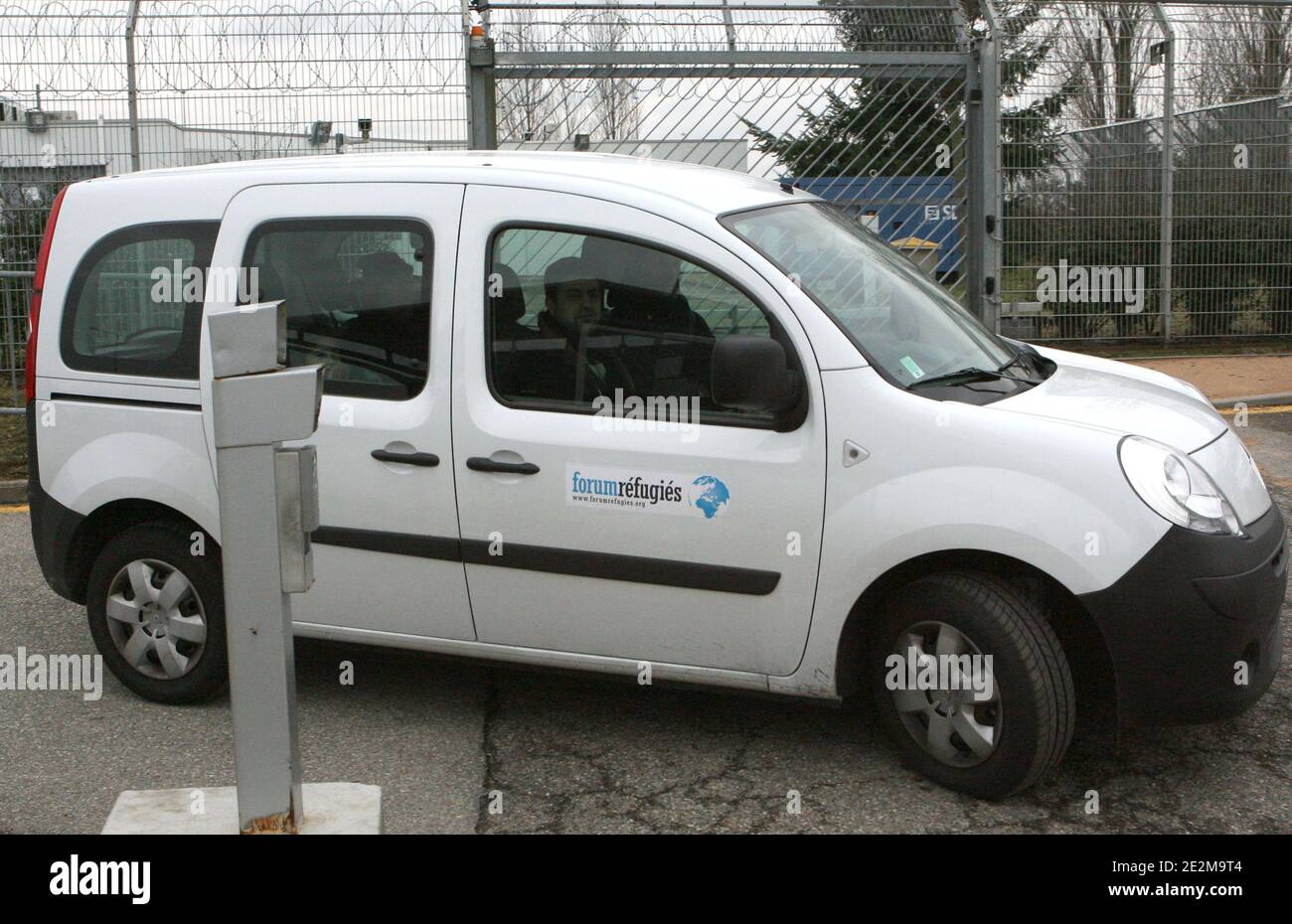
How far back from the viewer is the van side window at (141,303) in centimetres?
458

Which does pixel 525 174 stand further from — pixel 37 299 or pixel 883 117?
pixel 883 117

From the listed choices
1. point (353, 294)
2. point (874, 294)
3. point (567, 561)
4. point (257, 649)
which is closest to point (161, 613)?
point (353, 294)

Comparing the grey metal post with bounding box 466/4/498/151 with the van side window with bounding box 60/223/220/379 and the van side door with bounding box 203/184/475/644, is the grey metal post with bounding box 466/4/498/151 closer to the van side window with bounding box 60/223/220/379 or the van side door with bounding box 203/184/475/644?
the van side window with bounding box 60/223/220/379

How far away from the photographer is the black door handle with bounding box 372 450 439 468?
4.24 metres

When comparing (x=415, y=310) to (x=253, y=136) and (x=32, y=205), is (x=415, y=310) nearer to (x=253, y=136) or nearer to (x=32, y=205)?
(x=253, y=136)

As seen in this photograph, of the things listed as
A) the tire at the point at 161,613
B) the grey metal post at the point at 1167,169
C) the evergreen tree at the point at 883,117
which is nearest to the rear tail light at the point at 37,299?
the tire at the point at 161,613

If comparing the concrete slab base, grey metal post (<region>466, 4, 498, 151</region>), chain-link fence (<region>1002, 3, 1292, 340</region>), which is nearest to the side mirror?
the concrete slab base

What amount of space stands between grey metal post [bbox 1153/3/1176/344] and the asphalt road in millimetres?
7251

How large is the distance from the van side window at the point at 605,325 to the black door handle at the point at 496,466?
0.62ft

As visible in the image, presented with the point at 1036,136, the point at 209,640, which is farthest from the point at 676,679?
the point at 1036,136

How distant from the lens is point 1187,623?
11.9ft

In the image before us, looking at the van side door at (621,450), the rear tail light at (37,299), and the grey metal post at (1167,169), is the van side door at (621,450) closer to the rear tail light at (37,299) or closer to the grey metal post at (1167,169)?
the rear tail light at (37,299)

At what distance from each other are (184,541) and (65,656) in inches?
43.3

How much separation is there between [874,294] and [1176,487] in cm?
110
